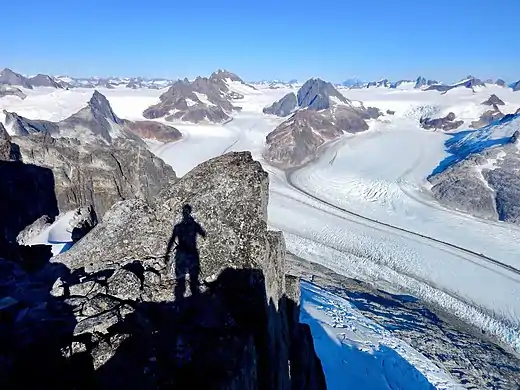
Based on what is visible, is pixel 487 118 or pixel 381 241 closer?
pixel 381 241

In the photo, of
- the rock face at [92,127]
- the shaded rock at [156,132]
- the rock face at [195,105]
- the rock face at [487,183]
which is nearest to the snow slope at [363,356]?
the rock face at [487,183]

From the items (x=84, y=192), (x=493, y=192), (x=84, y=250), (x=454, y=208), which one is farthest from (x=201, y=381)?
(x=493, y=192)

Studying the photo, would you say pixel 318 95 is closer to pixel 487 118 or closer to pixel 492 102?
pixel 487 118

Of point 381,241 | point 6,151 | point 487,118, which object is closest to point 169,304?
point 6,151

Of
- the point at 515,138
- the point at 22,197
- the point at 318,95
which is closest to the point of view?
the point at 22,197

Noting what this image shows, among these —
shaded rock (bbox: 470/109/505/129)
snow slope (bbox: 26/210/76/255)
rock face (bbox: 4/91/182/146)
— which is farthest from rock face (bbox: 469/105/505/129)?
snow slope (bbox: 26/210/76/255)

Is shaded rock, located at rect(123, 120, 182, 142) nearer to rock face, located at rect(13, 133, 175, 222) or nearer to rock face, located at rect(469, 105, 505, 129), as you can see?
rock face, located at rect(13, 133, 175, 222)
